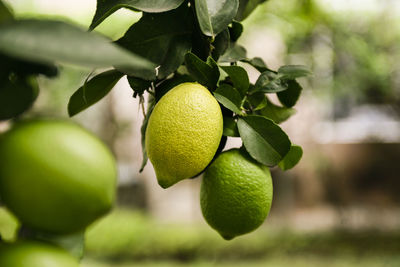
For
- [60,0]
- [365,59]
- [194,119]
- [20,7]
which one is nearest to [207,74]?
[194,119]

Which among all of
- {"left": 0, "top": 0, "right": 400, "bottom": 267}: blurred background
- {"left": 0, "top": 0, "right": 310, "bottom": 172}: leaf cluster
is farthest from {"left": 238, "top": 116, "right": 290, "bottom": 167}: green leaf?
{"left": 0, "top": 0, "right": 400, "bottom": 267}: blurred background

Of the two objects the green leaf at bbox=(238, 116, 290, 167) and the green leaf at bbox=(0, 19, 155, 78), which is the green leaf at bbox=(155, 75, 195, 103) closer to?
the green leaf at bbox=(238, 116, 290, 167)

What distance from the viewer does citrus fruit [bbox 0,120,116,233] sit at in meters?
0.22

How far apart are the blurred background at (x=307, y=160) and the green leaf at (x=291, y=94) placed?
2.48 metres

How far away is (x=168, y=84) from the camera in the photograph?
1.35 ft

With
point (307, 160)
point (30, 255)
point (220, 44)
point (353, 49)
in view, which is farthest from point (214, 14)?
point (307, 160)

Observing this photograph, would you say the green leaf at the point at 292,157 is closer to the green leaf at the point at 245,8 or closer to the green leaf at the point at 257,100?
the green leaf at the point at 257,100

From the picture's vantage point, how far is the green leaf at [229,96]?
388 millimetres

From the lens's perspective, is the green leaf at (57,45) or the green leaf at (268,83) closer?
the green leaf at (57,45)

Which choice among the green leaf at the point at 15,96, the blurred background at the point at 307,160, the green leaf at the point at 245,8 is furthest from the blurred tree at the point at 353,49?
the green leaf at the point at 15,96

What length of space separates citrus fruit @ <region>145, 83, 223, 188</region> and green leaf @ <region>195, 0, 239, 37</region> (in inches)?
2.0

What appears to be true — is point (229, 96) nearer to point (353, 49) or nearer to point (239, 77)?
point (239, 77)

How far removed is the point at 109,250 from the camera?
348 cm

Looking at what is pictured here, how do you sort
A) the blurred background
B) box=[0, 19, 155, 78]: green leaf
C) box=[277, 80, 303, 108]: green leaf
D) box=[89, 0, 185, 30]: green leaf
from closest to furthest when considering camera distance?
box=[0, 19, 155, 78]: green leaf < box=[89, 0, 185, 30]: green leaf < box=[277, 80, 303, 108]: green leaf < the blurred background
